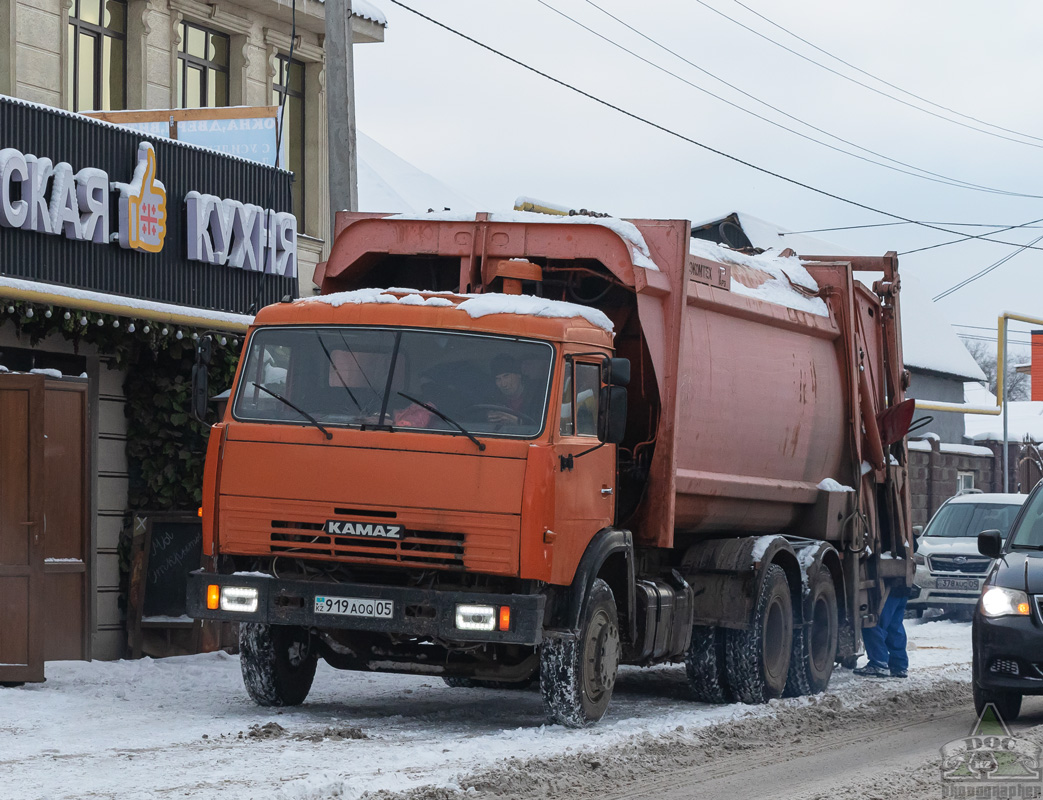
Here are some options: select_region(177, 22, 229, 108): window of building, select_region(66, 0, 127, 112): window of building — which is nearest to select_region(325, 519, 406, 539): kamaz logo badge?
select_region(66, 0, 127, 112): window of building

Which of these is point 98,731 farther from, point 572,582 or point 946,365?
point 946,365

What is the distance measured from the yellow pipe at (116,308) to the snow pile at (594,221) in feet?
9.91

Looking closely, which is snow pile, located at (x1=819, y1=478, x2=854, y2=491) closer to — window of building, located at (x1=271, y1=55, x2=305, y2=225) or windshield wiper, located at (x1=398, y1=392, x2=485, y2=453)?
windshield wiper, located at (x1=398, y1=392, x2=485, y2=453)

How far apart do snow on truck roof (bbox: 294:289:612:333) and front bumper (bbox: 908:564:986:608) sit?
11586 mm

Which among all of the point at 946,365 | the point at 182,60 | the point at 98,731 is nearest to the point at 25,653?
the point at 98,731

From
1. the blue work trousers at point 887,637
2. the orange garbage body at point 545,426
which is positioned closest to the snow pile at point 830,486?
the orange garbage body at point 545,426

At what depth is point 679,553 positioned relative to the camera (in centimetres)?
1206

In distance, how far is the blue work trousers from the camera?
1430 centimetres

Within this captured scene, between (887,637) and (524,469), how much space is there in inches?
250

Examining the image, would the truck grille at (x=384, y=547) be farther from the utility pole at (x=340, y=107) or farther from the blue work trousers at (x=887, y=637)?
the blue work trousers at (x=887, y=637)

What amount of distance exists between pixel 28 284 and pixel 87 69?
5.63 meters

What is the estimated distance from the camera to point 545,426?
31.2 ft

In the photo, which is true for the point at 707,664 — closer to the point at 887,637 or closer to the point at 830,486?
the point at 830,486

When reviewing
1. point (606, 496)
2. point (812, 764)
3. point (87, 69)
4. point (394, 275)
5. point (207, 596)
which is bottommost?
point (812, 764)
